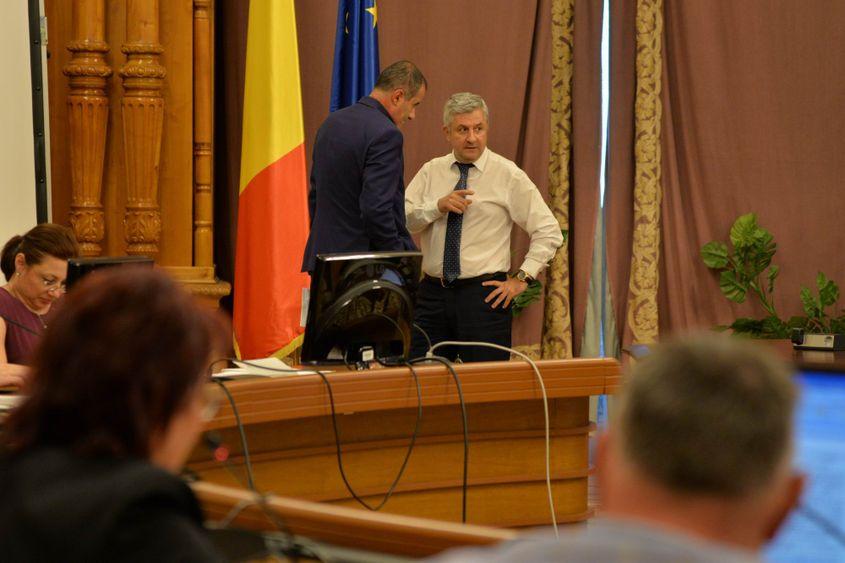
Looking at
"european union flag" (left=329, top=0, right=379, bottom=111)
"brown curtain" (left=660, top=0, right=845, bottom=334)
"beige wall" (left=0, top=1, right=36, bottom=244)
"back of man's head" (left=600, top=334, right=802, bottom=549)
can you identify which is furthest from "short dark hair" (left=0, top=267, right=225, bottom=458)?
"brown curtain" (left=660, top=0, right=845, bottom=334)

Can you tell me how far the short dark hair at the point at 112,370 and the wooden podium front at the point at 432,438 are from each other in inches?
55.4

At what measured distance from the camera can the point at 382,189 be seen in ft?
14.2

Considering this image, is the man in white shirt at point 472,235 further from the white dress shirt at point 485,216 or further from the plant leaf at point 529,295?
the plant leaf at point 529,295

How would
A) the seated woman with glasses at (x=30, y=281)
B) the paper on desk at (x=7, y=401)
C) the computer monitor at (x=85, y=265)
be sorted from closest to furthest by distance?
1. the paper on desk at (x=7, y=401)
2. the computer monitor at (x=85, y=265)
3. the seated woman with glasses at (x=30, y=281)

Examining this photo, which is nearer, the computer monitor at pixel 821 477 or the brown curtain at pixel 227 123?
the computer monitor at pixel 821 477

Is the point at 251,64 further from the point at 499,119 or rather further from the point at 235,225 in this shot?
the point at 499,119

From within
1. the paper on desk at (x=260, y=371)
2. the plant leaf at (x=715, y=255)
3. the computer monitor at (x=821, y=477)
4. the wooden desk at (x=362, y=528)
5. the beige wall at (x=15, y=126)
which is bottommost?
the computer monitor at (x=821, y=477)

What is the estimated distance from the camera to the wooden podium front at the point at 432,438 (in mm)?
2809

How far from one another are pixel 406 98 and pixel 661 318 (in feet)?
7.72

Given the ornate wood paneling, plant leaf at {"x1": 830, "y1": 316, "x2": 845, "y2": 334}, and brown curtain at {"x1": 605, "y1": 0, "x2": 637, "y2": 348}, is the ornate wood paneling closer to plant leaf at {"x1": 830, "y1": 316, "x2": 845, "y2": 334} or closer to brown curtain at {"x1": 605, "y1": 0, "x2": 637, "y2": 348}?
brown curtain at {"x1": 605, "y1": 0, "x2": 637, "y2": 348}

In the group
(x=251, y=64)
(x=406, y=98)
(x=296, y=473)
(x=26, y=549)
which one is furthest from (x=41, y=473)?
(x=251, y=64)

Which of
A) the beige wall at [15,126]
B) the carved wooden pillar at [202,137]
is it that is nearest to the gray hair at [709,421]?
the beige wall at [15,126]

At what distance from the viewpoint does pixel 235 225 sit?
5.64 meters

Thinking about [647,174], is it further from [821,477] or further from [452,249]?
[821,477]
